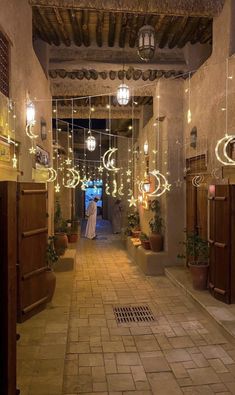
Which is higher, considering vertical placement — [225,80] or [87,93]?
[87,93]

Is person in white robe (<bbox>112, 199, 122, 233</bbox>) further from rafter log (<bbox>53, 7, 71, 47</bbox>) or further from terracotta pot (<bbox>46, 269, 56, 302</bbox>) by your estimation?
terracotta pot (<bbox>46, 269, 56, 302</bbox>)

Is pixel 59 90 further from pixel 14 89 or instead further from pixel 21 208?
pixel 21 208

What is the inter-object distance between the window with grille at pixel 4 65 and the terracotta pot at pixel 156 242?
5458 mm

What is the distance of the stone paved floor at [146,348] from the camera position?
3.95 meters

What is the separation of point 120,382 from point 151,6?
6060 millimetres

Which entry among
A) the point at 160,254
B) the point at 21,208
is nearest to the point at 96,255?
the point at 160,254

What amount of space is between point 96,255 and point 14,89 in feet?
24.8

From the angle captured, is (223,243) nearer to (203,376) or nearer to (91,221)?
(203,376)

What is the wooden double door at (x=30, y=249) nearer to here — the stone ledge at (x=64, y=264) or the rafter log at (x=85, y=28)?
the stone ledge at (x=64, y=264)

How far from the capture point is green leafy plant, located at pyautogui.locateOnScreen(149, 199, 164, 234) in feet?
31.2

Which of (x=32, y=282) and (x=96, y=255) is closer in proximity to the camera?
(x=32, y=282)

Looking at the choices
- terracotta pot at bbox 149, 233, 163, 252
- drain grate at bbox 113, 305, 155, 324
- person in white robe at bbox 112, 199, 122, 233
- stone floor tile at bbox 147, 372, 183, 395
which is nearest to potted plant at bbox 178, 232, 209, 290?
drain grate at bbox 113, 305, 155, 324

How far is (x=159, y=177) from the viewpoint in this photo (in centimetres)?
966

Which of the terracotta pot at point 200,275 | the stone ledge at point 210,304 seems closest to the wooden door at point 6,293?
the stone ledge at point 210,304
